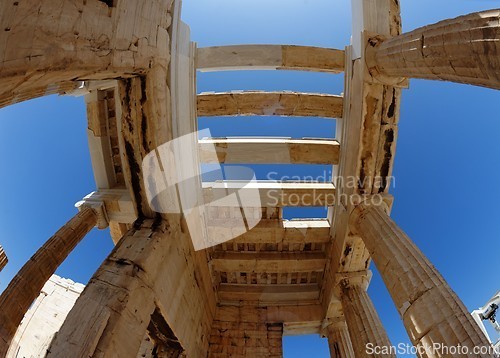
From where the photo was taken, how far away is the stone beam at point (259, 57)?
639 cm

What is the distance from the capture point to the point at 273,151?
719cm

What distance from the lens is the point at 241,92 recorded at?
714 centimetres

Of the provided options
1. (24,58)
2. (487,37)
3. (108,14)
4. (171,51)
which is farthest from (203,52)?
(487,37)

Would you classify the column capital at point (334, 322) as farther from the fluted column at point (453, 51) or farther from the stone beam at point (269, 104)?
the fluted column at point (453, 51)

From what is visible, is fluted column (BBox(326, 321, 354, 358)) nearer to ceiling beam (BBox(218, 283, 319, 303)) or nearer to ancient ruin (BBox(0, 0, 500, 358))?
ancient ruin (BBox(0, 0, 500, 358))

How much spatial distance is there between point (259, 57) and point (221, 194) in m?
3.65

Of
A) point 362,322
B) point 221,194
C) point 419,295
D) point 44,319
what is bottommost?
point 419,295

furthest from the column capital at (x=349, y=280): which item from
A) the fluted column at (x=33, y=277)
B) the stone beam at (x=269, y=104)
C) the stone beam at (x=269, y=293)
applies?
the fluted column at (x=33, y=277)

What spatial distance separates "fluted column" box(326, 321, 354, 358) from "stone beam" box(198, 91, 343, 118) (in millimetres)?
6490

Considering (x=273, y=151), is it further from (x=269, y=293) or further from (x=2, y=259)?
(x=2, y=259)

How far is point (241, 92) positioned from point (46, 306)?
37.6 ft

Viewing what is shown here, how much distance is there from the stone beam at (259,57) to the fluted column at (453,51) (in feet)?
5.75

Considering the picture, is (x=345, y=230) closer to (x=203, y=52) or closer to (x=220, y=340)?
(x=220, y=340)

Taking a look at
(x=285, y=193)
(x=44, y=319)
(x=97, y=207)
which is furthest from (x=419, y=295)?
(x=44, y=319)
